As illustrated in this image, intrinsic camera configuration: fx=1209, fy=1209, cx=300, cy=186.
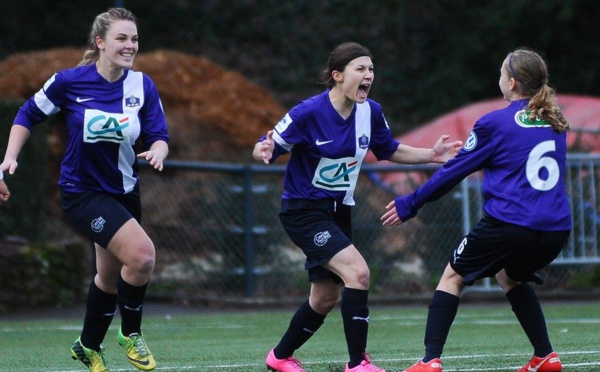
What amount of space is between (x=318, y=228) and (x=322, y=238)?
0.22ft

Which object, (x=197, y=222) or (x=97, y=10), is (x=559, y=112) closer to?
(x=197, y=222)

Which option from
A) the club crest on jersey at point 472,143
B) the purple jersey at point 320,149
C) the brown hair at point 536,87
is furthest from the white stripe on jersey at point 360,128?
the brown hair at point 536,87

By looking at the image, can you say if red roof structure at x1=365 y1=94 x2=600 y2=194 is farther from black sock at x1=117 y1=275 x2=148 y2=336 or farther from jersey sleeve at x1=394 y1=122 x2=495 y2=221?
jersey sleeve at x1=394 y1=122 x2=495 y2=221

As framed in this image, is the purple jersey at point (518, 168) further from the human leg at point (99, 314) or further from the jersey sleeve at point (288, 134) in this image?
the human leg at point (99, 314)

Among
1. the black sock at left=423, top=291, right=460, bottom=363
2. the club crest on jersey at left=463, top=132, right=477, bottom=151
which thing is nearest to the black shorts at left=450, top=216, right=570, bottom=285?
the black sock at left=423, top=291, right=460, bottom=363

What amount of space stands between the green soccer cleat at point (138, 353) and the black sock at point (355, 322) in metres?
1.14

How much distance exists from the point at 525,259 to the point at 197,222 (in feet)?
23.5

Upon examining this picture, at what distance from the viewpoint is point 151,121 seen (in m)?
7.04

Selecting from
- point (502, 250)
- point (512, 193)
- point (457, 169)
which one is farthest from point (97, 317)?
point (512, 193)

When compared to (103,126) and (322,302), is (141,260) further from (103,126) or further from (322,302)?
(322,302)

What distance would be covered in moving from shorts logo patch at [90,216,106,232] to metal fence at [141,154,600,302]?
6.15 metres

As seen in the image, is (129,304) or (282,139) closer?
(282,139)

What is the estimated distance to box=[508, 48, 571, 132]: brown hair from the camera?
6246mm

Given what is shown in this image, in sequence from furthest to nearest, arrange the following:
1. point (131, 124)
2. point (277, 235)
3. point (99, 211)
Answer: point (277, 235) → point (131, 124) → point (99, 211)
